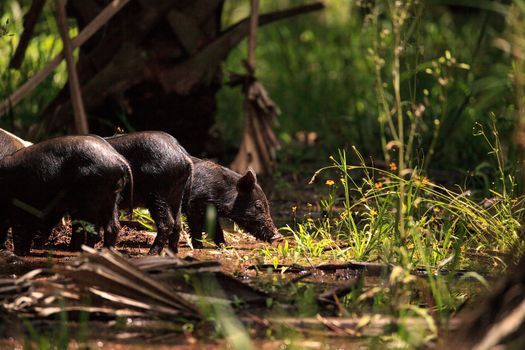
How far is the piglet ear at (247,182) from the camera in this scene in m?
6.89

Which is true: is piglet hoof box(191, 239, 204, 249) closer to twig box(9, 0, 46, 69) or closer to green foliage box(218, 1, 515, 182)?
green foliage box(218, 1, 515, 182)

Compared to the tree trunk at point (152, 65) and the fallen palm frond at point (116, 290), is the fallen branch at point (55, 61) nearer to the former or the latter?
the tree trunk at point (152, 65)

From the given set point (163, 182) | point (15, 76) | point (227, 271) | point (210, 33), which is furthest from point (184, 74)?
point (227, 271)

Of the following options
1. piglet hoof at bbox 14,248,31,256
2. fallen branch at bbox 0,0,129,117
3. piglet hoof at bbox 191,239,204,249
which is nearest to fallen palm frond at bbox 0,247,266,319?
piglet hoof at bbox 14,248,31,256

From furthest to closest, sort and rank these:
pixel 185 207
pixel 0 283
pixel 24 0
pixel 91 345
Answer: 1. pixel 24 0
2. pixel 185 207
3. pixel 0 283
4. pixel 91 345

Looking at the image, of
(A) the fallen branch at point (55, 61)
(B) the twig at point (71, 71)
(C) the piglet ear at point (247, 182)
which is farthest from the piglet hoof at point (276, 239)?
(A) the fallen branch at point (55, 61)

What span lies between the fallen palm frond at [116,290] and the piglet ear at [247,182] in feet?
7.29

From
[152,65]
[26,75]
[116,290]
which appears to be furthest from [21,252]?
[26,75]

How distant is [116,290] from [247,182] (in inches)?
102

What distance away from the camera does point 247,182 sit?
6930 mm

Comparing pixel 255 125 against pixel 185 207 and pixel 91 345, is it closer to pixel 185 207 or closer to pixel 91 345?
pixel 185 207

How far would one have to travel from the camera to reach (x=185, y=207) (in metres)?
6.67

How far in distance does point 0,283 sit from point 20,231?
1.18 m

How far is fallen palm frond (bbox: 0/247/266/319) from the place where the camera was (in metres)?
4.39
